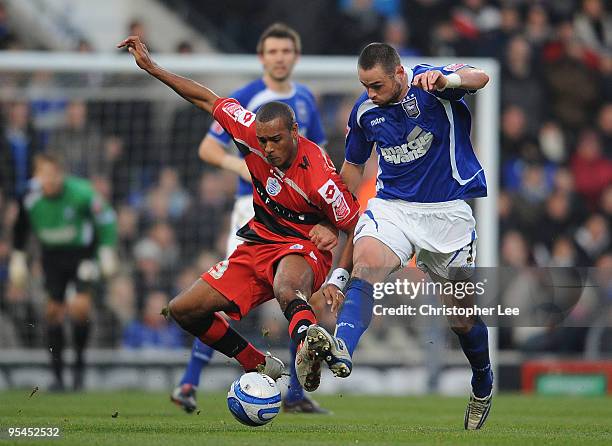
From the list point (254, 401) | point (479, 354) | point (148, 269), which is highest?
point (479, 354)

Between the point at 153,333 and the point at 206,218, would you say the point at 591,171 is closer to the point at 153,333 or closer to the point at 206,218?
the point at 206,218

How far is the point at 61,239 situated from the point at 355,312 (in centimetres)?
696

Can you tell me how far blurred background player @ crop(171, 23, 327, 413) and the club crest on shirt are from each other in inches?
88.3

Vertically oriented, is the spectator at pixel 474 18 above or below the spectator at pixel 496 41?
above

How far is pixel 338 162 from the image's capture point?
551 inches

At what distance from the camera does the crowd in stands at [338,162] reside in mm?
13938

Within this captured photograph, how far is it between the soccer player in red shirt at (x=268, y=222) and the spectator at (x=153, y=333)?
5.90m

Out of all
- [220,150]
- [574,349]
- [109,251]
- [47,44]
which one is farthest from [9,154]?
[574,349]

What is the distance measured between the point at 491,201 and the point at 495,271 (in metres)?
4.61

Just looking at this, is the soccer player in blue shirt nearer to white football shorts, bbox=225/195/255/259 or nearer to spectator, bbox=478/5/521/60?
white football shorts, bbox=225/195/255/259

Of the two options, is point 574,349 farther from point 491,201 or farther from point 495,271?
point 495,271

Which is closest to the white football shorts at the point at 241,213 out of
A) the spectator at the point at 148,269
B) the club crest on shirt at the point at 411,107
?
the club crest on shirt at the point at 411,107

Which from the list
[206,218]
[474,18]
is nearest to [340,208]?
[206,218]

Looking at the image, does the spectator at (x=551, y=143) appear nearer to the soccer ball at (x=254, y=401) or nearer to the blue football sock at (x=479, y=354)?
the blue football sock at (x=479, y=354)
